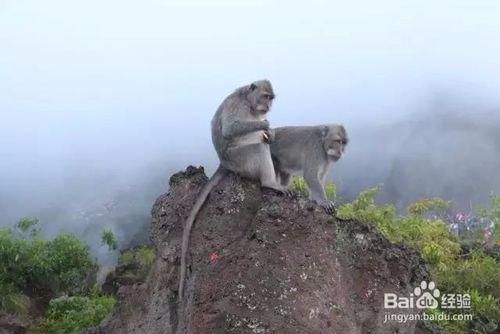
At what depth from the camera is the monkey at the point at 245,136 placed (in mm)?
6277

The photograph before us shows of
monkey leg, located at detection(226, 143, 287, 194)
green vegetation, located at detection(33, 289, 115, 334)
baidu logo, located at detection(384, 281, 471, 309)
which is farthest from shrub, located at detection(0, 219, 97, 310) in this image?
baidu logo, located at detection(384, 281, 471, 309)

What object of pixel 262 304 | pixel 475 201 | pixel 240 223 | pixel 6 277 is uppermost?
pixel 240 223

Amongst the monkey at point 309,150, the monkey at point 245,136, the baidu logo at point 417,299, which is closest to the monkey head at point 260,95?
the monkey at point 245,136

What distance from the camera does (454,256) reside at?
13.3 metres

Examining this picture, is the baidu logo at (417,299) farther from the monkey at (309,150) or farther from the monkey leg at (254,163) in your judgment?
the monkey at (309,150)

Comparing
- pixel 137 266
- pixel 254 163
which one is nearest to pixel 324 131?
pixel 254 163

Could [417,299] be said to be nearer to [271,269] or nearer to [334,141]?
[271,269]

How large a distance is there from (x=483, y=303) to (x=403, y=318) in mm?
5449

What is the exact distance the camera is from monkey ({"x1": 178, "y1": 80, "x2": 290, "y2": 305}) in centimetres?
628

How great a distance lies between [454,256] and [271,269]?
9057mm

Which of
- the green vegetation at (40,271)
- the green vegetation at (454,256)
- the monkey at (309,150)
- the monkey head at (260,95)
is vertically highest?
the monkey head at (260,95)

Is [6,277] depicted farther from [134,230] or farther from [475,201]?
[475,201]

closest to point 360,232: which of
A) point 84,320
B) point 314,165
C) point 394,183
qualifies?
point 314,165

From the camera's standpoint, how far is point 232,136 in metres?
6.68
